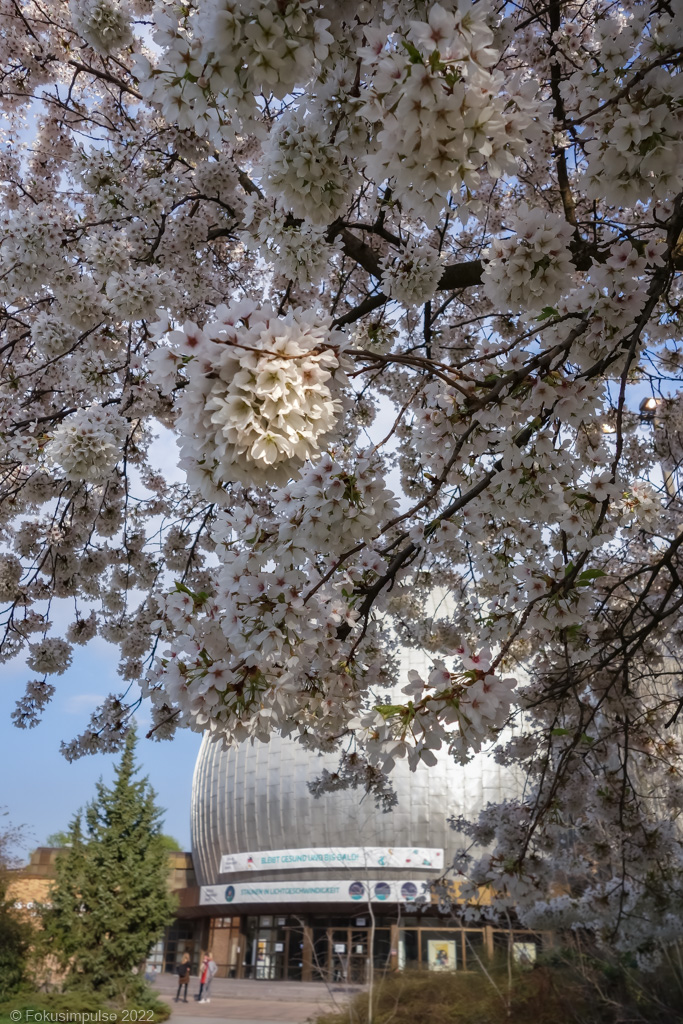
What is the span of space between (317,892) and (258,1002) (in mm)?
8432

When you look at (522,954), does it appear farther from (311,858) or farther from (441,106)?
(311,858)

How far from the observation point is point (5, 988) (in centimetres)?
1437

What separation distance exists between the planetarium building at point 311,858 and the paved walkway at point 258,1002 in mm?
A: 2524

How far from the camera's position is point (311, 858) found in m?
30.2

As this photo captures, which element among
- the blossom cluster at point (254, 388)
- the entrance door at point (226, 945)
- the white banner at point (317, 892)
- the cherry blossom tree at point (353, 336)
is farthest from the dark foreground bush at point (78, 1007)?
the entrance door at point (226, 945)

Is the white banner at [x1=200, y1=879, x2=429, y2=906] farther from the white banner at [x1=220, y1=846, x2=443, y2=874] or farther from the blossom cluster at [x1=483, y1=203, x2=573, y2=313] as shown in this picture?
the blossom cluster at [x1=483, y1=203, x2=573, y2=313]

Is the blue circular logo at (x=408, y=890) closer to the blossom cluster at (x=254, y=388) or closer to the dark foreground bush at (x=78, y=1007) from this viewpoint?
the dark foreground bush at (x=78, y=1007)

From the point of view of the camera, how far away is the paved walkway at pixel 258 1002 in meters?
14.8

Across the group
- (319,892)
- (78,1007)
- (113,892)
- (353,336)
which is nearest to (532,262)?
(353,336)

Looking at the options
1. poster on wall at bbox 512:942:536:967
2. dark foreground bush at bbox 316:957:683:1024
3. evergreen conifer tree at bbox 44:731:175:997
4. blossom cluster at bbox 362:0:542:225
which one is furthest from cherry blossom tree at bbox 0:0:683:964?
evergreen conifer tree at bbox 44:731:175:997

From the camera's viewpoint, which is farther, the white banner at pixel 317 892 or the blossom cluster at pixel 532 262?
the white banner at pixel 317 892

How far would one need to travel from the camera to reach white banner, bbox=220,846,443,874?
28.9 m

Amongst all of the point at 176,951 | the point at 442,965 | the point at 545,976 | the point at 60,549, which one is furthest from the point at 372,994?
the point at 176,951

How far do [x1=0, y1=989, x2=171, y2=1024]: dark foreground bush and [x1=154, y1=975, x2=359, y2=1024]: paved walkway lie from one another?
4.30 feet
